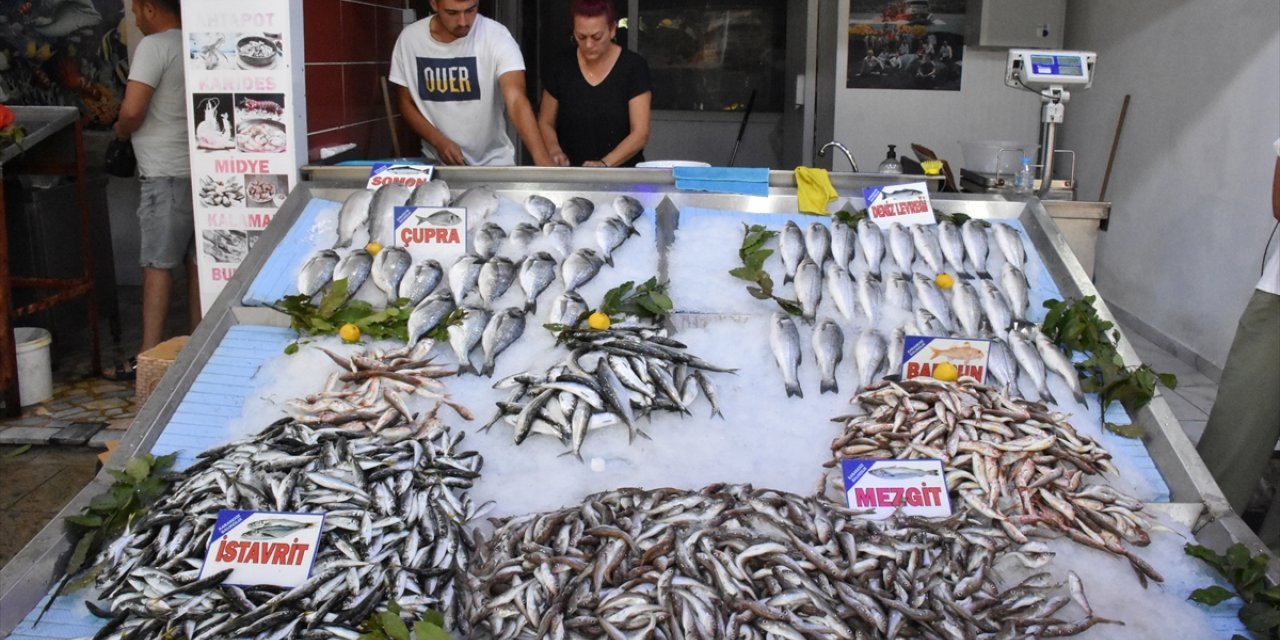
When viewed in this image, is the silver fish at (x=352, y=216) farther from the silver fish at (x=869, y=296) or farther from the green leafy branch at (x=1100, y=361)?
the green leafy branch at (x=1100, y=361)

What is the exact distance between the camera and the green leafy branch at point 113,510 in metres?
2.34

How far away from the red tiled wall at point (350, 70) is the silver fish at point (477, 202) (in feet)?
3.00

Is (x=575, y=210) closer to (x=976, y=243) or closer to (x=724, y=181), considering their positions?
(x=724, y=181)

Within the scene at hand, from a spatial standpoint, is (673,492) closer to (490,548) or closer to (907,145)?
(490,548)

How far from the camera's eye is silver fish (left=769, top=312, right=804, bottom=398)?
2854mm

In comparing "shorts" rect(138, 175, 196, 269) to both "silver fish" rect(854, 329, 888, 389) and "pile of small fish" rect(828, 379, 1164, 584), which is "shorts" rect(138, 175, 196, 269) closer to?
"silver fish" rect(854, 329, 888, 389)

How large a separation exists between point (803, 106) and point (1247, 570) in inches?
288

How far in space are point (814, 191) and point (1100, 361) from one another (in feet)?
3.90

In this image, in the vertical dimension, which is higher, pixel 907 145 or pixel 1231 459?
pixel 907 145

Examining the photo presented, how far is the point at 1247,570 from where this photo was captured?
2242mm

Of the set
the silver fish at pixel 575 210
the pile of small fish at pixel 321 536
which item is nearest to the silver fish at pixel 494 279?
the silver fish at pixel 575 210

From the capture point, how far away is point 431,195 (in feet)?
11.7

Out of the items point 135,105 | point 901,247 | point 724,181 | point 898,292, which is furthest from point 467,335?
point 135,105

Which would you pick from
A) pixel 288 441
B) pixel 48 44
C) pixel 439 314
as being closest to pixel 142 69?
pixel 48 44
